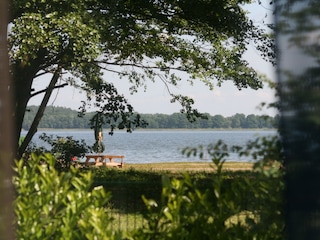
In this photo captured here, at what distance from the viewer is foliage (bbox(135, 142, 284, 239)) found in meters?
2.06

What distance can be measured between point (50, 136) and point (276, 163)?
4.54 m

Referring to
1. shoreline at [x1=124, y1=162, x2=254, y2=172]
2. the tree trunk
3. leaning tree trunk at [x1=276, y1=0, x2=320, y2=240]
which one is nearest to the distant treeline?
the tree trunk

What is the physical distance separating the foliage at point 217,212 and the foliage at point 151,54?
306 cm

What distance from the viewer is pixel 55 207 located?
7.08ft

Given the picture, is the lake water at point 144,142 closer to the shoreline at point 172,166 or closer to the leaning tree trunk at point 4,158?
the shoreline at point 172,166

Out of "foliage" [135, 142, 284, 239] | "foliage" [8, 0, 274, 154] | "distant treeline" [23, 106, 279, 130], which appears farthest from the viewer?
"distant treeline" [23, 106, 279, 130]

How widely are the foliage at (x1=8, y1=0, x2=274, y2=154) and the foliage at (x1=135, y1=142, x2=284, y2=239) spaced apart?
3.06m

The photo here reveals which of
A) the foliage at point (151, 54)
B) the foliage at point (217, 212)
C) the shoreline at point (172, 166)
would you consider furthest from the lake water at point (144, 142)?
the foliage at point (217, 212)

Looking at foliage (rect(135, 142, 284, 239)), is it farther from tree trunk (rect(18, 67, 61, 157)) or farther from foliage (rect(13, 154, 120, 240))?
tree trunk (rect(18, 67, 61, 157))

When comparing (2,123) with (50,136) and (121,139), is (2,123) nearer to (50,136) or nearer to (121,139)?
(121,139)

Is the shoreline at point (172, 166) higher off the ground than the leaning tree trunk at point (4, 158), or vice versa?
the leaning tree trunk at point (4, 158)

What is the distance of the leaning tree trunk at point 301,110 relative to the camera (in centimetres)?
178

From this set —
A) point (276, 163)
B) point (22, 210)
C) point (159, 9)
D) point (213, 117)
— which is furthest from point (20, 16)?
point (276, 163)

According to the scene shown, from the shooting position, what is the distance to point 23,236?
2.14 m
